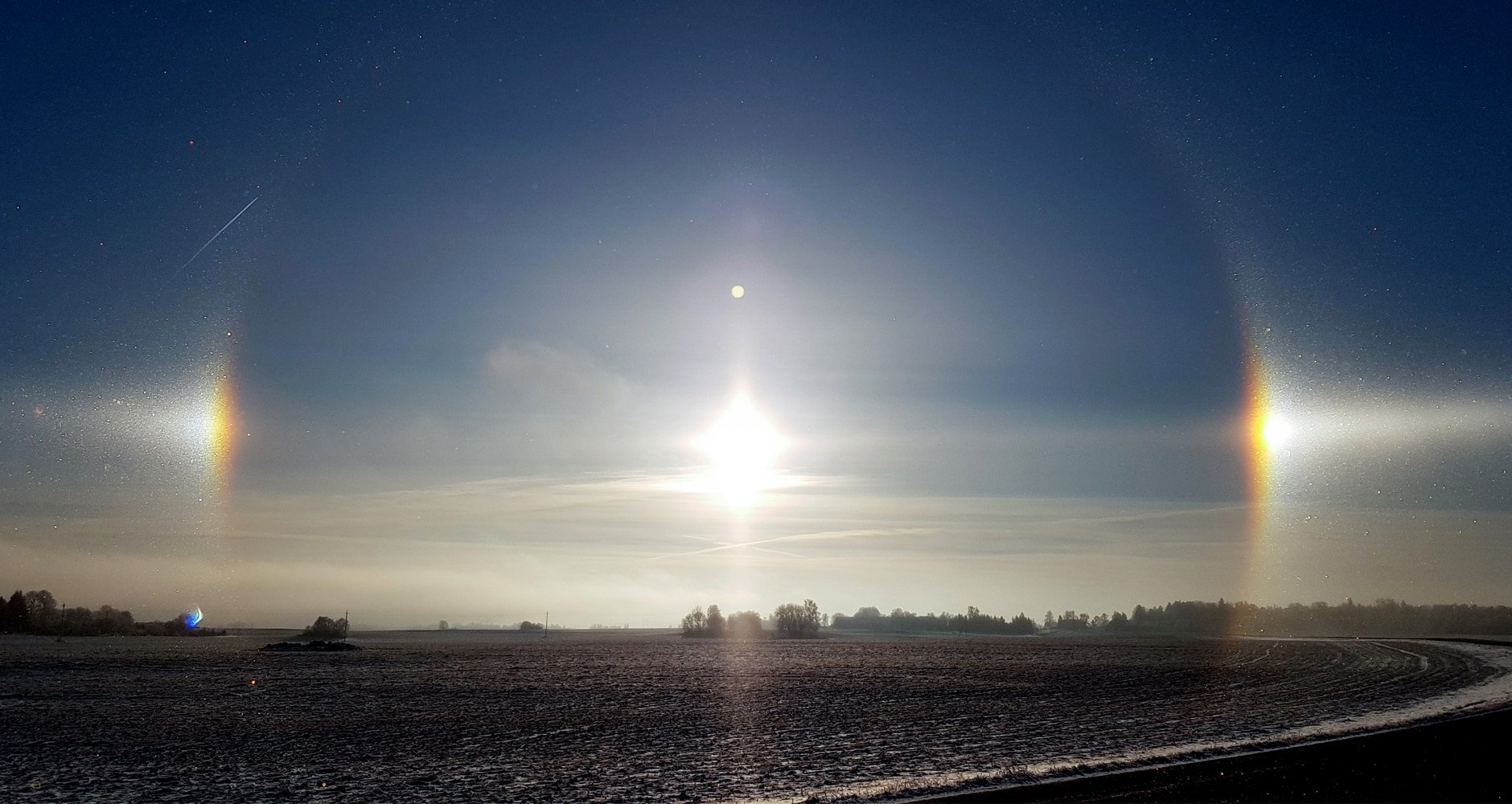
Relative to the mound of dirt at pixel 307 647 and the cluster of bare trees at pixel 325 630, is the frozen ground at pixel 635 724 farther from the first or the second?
the cluster of bare trees at pixel 325 630

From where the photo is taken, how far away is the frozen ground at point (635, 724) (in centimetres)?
2089

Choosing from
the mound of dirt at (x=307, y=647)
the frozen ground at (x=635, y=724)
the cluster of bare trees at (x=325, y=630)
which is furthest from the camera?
the cluster of bare trees at (x=325, y=630)

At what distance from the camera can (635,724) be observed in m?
31.7

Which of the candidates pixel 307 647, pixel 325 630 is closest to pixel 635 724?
pixel 307 647

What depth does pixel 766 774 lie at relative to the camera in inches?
862

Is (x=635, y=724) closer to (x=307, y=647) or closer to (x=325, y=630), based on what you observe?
(x=307, y=647)

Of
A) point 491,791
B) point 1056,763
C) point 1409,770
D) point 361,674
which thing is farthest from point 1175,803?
point 361,674

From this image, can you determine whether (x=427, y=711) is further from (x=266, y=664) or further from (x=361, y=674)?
(x=266, y=664)

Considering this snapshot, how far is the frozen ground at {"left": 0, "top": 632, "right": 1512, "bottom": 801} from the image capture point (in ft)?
68.5

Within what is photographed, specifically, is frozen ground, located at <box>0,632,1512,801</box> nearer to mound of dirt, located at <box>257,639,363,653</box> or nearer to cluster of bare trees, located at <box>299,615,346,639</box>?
mound of dirt, located at <box>257,639,363,653</box>

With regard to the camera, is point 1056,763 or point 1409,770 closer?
point 1409,770

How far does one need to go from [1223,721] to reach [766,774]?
58.7ft

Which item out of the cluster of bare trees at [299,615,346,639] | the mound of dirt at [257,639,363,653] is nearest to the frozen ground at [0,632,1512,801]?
the mound of dirt at [257,639,363,653]

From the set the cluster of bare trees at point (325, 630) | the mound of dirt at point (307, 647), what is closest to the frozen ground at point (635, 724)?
the mound of dirt at point (307, 647)
